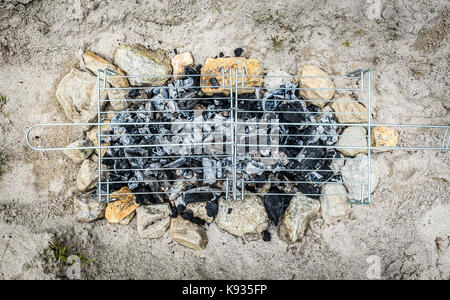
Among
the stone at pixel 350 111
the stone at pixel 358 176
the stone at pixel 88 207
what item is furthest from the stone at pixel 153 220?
the stone at pixel 350 111

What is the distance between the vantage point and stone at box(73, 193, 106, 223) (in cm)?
243

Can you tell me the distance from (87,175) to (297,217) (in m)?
1.65

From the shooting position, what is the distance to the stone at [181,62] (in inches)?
98.8

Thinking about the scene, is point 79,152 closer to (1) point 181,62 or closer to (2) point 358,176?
(1) point 181,62

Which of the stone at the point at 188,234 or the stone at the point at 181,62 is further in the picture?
the stone at the point at 181,62

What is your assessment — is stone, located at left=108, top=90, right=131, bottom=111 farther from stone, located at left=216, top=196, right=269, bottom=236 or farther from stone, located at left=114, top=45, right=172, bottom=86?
stone, located at left=216, top=196, right=269, bottom=236

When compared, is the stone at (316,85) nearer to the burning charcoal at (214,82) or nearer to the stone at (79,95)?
the burning charcoal at (214,82)

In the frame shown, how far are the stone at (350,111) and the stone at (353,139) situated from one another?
0.23ft

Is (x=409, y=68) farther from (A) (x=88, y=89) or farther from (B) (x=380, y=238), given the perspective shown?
(A) (x=88, y=89)

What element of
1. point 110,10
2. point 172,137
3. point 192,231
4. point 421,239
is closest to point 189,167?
point 172,137

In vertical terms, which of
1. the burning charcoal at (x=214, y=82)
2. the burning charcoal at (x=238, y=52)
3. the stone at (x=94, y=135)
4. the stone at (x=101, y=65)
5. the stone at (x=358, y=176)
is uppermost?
the burning charcoal at (x=238, y=52)

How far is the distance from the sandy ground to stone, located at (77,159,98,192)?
0.32 feet

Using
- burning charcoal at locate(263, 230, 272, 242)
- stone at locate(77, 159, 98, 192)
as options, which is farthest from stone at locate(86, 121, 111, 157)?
burning charcoal at locate(263, 230, 272, 242)

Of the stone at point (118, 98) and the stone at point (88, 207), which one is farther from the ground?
the stone at point (118, 98)
